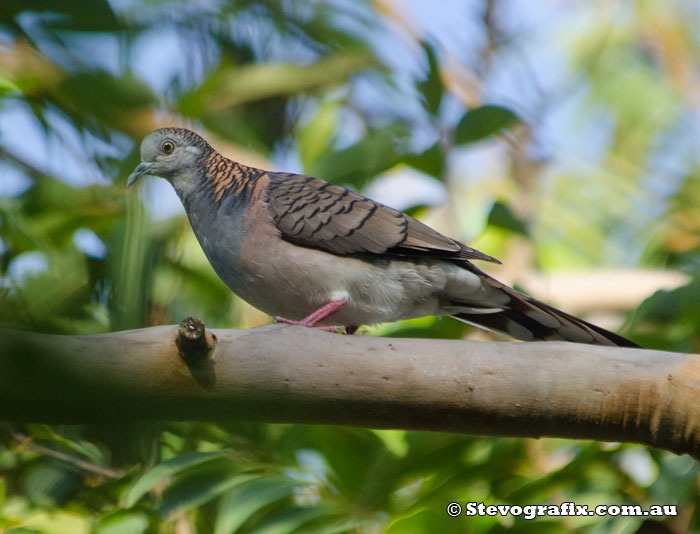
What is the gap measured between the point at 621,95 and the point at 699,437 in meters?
→ 4.90

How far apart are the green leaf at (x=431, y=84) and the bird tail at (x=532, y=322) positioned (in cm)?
57

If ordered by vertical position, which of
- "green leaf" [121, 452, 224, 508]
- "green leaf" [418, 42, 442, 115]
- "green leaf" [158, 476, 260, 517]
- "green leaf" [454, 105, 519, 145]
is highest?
"green leaf" [418, 42, 442, 115]

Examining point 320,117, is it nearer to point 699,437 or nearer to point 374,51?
point 699,437

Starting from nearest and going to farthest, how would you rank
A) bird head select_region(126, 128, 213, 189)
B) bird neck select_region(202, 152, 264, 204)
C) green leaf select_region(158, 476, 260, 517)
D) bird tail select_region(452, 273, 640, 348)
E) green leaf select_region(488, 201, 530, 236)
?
green leaf select_region(158, 476, 260, 517)
bird head select_region(126, 128, 213, 189)
bird tail select_region(452, 273, 640, 348)
bird neck select_region(202, 152, 264, 204)
green leaf select_region(488, 201, 530, 236)

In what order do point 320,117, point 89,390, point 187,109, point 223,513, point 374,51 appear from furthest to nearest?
point 320,117
point 223,513
point 187,109
point 374,51
point 89,390

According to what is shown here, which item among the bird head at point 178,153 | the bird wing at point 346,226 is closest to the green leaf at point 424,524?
the bird wing at point 346,226

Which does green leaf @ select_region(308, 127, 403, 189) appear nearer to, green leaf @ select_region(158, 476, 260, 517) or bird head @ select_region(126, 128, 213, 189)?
bird head @ select_region(126, 128, 213, 189)

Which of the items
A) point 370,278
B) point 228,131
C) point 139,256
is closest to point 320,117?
point 228,131

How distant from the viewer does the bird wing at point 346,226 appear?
2.19m

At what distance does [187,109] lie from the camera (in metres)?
1.33

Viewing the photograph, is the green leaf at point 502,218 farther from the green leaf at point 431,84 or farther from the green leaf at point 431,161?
the green leaf at point 431,84

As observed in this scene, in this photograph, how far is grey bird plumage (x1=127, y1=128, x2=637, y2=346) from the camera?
7.07ft

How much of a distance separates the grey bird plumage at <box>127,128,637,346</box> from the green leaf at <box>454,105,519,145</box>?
1.26ft

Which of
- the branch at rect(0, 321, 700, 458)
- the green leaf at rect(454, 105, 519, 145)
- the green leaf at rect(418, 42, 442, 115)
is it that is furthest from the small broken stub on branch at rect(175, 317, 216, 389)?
the green leaf at rect(454, 105, 519, 145)
